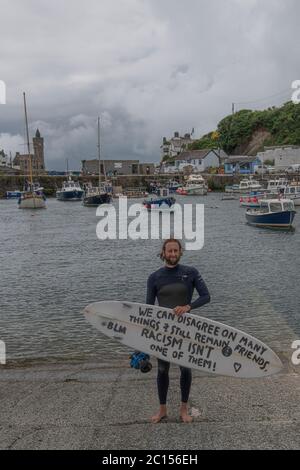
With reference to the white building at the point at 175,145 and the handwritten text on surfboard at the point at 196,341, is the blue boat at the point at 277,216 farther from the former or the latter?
the white building at the point at 175,145

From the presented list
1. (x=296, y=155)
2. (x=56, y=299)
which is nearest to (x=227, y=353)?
(x=56, y=299)

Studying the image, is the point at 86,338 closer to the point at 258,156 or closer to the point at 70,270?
the point at 70,270

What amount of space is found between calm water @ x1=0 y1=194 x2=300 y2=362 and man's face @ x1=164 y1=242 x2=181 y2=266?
5.45 metres

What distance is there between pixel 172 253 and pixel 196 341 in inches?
46.1

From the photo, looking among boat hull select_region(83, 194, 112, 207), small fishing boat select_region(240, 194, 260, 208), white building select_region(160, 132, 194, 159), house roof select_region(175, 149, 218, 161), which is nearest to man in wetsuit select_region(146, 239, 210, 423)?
small fishing boat select_region(240, 194, 260, 208)

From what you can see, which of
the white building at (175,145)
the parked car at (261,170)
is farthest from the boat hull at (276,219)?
the white building at (175,145)

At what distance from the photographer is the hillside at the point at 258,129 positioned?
11056 centimetres

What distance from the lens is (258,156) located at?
110938 mm

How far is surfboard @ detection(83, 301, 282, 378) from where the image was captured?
588 cm

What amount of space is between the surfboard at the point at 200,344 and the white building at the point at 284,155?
99.6 m

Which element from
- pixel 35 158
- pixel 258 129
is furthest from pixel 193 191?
pixel 35 158

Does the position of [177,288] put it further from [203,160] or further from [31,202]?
[203,160]

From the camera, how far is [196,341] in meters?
5.91
